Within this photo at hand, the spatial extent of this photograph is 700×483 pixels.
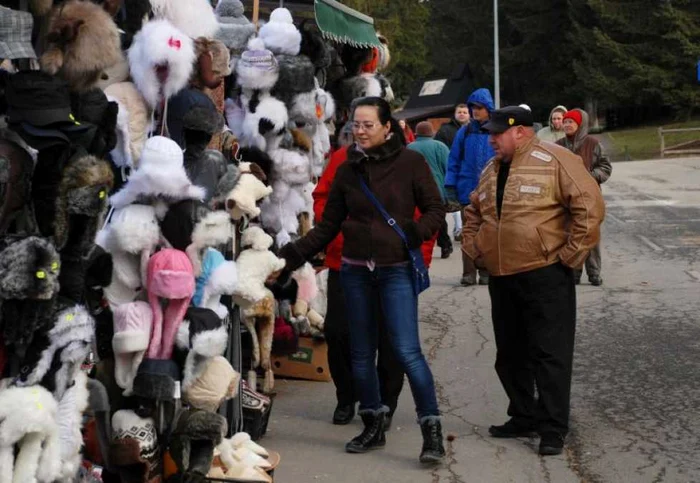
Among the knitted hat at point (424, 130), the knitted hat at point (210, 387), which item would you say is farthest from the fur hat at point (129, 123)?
the knitted hat at point (424, 130)

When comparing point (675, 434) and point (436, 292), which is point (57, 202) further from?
point (436, 292)

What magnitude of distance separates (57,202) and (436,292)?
9.12 m

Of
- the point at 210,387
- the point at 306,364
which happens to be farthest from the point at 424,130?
the point at 210,387

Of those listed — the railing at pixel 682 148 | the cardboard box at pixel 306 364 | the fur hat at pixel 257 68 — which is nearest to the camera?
the fur hat at pixel 257 68

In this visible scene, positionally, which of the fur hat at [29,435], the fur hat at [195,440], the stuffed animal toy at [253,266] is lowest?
the fur hat at [195,440]

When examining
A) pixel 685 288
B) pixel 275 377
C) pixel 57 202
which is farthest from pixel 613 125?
pixel 57 202

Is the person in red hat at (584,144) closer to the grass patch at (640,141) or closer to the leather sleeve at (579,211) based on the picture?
the leather sleeve at (579,211)

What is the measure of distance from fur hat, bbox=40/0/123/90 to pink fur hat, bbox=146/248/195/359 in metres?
0.86

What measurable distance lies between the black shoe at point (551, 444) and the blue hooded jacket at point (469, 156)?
18.9 ft

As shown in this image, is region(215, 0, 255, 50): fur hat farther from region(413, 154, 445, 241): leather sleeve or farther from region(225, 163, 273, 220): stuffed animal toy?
region(413, 154, 445, 241): leather sleeve

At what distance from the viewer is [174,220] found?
552 cm

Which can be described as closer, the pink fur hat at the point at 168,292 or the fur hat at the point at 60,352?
the fur hat at the point at 60,352

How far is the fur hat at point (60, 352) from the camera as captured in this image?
4.54m

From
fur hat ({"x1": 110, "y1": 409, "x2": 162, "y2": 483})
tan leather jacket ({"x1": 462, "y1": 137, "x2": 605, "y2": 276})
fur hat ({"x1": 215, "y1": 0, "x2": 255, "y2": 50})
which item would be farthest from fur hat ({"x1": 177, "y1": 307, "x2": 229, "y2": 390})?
fur hat ({"x1": 215, "y1": 0, "x2": 255, "y2": 50})
